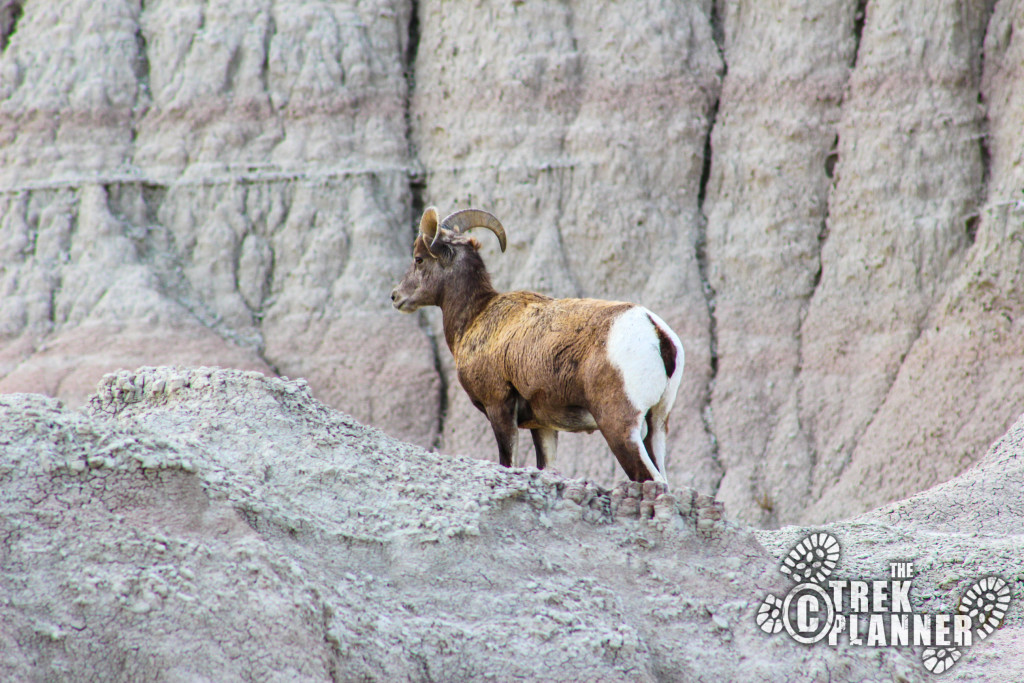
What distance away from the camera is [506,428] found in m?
6.57

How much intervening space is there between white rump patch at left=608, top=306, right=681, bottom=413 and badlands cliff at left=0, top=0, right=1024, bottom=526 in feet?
18.8

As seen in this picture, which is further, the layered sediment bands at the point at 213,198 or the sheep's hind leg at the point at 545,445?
the layered sediment bands at the point at 213,198

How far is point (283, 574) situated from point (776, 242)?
9095 mm

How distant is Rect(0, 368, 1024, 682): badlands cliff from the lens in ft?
12.1

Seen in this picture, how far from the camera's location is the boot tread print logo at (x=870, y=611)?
15.3 feet

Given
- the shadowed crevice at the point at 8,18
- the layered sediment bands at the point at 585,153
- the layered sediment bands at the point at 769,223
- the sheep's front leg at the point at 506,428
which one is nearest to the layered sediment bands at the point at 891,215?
the layered sediment bands at the point at 769,223

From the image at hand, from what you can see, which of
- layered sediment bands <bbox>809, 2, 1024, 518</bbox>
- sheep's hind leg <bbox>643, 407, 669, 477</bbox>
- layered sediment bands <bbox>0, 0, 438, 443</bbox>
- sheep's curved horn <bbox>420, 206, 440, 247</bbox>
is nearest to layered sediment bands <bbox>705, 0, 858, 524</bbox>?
layered sediment bands <bbox>809, 2, 1024, 518</bbox>

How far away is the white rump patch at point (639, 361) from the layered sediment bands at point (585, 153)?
237 inches

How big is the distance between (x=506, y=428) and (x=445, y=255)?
1.53 metres

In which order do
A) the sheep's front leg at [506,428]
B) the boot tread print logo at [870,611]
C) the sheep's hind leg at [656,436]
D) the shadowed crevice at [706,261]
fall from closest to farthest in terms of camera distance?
the boot tread print logo at [870,611] < the sheep's hind leg at [656,436] < the sheep's front leg at [506,428] < the shadowed crevice at [706,261]

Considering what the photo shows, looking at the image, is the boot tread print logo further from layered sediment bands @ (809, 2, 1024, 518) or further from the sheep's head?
layered sediment bands @ (809, 2, 1024, 518)

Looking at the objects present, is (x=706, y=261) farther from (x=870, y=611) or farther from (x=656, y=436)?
(x=870, y=611)

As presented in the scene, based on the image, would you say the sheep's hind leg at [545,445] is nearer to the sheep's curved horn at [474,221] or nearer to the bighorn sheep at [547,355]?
the bighorn sheep at [547,355]

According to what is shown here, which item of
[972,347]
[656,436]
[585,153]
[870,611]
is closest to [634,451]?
[656,436]
